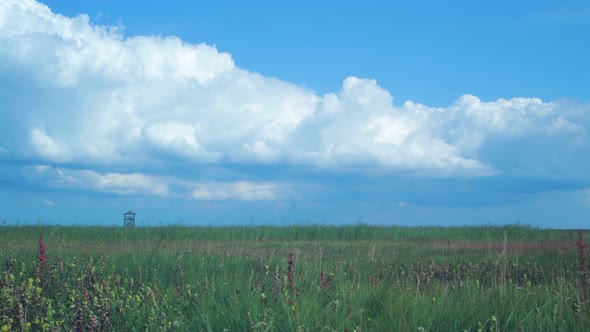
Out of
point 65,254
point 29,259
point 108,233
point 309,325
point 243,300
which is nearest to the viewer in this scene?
point 309,325

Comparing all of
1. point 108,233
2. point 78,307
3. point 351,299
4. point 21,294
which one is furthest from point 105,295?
point 108,233

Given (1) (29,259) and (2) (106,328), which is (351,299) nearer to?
(2) (106,328)

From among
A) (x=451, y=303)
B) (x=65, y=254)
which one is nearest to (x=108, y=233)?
(x=65, y=254)

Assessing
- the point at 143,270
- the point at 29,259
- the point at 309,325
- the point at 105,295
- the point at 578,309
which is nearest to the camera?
the point at 309,325

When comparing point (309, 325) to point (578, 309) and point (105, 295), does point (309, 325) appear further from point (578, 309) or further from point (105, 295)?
point (105, 295)

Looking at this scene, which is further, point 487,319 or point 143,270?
point 143,270

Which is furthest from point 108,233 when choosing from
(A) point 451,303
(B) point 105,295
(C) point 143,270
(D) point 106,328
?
(A) point 451,303

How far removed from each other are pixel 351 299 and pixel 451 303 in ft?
4.18

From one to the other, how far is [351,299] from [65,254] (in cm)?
947

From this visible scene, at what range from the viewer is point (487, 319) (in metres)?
6.10

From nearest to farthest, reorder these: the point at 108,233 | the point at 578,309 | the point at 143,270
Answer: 1. the point at 578,309
2. the point at 143,270
3. the point at 108,233

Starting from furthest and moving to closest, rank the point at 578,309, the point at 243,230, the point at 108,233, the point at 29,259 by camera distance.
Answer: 1. the point at 243,230
2. the point at 108,233
3. the point at 29,259
4. the point at 578,309

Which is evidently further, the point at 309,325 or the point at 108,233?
the point at 108,233

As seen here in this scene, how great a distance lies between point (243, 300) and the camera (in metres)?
6.48
